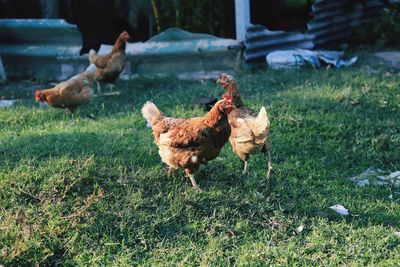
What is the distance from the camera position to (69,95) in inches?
283

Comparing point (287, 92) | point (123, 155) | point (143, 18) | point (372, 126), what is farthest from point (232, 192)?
point (143, 18)

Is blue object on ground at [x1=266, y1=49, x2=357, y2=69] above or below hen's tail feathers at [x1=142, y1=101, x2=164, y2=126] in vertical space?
below

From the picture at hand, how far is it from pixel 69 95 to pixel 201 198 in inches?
122

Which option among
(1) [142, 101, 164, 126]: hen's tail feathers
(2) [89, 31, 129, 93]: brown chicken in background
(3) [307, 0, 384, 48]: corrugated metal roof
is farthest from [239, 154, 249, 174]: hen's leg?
(3) [307, 0, 384, 48]: corrugated metal roof

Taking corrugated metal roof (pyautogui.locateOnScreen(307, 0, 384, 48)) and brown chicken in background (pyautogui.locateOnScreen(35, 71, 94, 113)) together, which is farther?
corrugated metal roof (pyautogui.locateOnScreen(307, 0, 384, 48))

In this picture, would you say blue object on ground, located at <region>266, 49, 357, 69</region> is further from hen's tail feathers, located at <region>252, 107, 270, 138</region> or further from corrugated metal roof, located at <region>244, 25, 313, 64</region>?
hen's tail feathers, located at <region>252, 107, 270, 138</region>

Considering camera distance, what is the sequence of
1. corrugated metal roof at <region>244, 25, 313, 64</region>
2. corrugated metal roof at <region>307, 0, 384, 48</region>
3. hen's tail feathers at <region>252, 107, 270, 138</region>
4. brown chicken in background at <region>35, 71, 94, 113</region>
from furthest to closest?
corrugated metal roof at <region>307, 0, 384, 48</region> → corrugated metal roof at <region>244, 25, 313, 64</region> → brown chicken in background at <region>35, 71, 94, 113</region> → hen's tail feathers at <region>252, 107, 270, 138</region>

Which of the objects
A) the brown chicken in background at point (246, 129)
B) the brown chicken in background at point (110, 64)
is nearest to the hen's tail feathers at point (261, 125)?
the brown chicken in background at point (246, 129)

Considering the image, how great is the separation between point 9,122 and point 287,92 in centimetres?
351

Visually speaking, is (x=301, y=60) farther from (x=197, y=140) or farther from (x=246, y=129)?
(x=197, y=140)

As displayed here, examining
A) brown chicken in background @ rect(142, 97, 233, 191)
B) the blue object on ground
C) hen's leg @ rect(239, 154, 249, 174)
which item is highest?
brown chicken in background @ rect(142, 97, 233, 191)

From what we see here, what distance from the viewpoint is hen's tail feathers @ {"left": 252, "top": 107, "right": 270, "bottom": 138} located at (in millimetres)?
4660

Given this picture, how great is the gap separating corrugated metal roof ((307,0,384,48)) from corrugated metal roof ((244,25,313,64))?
0.31m

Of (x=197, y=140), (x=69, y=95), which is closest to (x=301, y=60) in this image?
(x=69, y=95)
